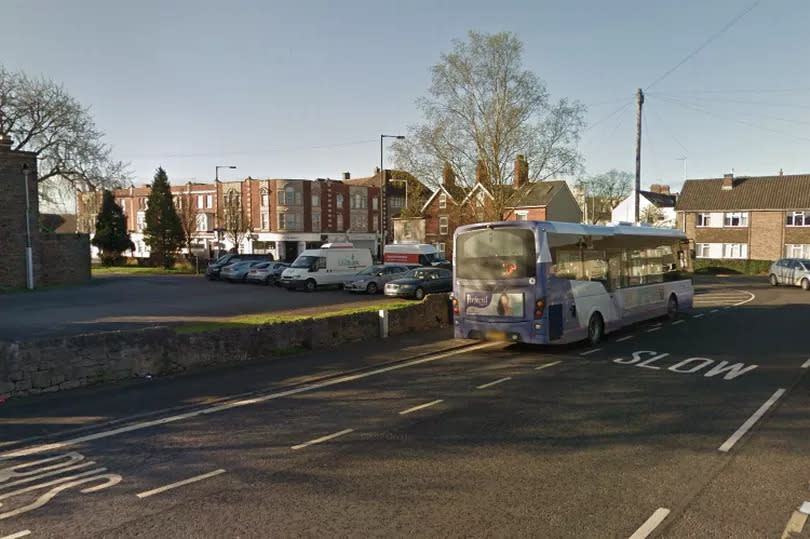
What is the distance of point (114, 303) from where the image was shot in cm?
2455

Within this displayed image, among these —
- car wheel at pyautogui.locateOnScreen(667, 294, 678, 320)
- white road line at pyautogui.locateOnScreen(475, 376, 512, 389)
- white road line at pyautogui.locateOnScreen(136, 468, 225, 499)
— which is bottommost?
white road line at pyautogui.locateOnScreen(475, 376, 512, 389)

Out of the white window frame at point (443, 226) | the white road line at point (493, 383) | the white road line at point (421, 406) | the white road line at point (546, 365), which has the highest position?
the white window frame at point (443, 226)

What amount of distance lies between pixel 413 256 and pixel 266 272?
377 inches

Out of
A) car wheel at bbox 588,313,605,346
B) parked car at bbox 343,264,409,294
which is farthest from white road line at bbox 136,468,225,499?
parked car at bbox 343,264,409,294

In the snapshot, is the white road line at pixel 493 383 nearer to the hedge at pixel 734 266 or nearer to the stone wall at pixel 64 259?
the stone wall at pixel 64 259

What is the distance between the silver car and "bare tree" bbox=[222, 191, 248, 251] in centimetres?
4919

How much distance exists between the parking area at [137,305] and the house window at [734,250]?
45.7 m

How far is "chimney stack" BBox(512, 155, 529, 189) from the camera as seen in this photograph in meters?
32.8

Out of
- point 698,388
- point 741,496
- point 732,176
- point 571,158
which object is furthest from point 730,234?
point 741,496

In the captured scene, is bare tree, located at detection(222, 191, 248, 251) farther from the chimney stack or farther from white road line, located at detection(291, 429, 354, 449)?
white road line, located at detection(291, 429, 354, 449)

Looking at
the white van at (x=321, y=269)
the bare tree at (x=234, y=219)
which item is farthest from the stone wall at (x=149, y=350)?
the bare tree at (x=234, y=219)

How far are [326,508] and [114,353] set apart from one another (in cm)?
709

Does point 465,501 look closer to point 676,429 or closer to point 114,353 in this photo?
point 676,429

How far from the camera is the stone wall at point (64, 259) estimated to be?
115 feet
